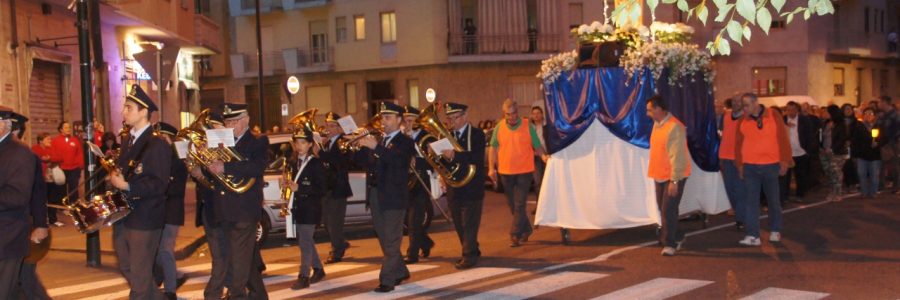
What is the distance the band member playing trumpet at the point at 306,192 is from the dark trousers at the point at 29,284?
2678 millimetres

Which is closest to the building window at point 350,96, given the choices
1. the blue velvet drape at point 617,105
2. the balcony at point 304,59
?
the balcony at point 304,59

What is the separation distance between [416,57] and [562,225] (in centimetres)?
2815

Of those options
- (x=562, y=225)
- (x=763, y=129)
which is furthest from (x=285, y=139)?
(x=763, y=129)

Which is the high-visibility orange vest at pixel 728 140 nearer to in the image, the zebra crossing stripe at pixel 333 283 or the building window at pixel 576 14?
the zebra crossing stripe at pixel 333 283

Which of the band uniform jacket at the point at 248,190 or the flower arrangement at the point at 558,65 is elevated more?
the flower arrangement at the point at 558,65

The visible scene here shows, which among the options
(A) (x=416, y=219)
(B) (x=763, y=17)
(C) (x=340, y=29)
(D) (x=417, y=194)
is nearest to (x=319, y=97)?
(C) (x=340, y=29)

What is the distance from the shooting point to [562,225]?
1316 cm

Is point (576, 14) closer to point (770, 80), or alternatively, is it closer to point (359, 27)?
point (770, 80)

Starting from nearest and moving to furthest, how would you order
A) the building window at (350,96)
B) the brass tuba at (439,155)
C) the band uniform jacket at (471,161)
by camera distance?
the brass tuba at (439,155) < the band uniform jacket at (471,161) < the building window at (350,96)

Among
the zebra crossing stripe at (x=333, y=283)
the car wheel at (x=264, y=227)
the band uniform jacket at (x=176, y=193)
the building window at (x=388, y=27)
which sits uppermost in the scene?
the building window at (x=388, y=27)

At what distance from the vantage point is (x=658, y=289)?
9.56m

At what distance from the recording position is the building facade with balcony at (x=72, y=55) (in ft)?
49.3

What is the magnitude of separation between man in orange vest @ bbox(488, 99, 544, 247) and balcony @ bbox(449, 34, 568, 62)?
26.9 metres

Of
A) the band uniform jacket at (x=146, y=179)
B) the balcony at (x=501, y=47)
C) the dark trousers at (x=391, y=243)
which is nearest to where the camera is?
the band uniform jacket at (x=146, y=179)
